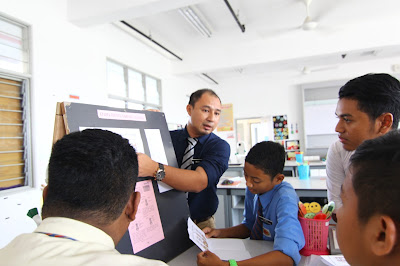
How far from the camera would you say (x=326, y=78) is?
7.44 metres

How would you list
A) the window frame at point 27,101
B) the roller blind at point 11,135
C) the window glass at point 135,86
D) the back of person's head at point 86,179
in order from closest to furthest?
the back of person's head at point 86,179 < the roller blind at point 11,135 < the window frame at point 27,101 < the window glass at point 135,86

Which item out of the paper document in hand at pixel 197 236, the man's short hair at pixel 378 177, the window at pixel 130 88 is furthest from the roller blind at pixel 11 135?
the man's short hair at pixel 378 177

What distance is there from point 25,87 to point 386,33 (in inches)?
225

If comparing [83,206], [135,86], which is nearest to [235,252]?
[83,206]

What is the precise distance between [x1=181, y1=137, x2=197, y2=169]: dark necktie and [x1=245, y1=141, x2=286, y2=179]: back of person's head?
0.33 m

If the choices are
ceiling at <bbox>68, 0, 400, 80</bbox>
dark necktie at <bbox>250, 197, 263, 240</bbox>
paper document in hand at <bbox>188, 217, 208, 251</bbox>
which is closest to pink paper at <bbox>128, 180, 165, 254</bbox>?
paper document in hand at <bbox>188, 217, 208, 251</bbox>

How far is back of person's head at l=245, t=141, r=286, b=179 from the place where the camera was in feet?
4.70

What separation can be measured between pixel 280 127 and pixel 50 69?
20.5 feet

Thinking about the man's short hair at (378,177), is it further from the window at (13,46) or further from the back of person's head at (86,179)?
the window at (13,46)

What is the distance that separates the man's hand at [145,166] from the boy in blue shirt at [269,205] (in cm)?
57

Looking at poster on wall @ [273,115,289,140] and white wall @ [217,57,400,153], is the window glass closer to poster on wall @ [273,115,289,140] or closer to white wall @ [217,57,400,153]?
white wall @ [217,57,400,153]

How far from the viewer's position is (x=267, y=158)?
Result: 144cm

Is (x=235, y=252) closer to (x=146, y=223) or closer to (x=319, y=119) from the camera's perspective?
(x=146, y=223)

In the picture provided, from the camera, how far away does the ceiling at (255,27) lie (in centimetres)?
348
